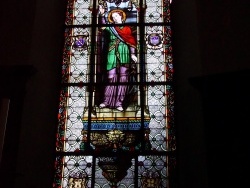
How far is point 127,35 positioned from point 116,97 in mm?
842

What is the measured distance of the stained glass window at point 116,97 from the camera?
480 cm

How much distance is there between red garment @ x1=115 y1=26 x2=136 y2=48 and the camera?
217 inches

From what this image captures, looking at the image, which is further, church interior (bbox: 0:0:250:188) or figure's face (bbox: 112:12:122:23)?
figure's face (bbox: 112:12:122:23)

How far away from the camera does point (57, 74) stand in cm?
535

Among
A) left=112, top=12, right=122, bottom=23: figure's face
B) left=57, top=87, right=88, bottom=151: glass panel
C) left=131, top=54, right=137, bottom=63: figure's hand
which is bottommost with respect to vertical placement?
left=57, top=87, right=88, bottom=151: glass panel

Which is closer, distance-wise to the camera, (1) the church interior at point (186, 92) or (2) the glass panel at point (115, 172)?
(1) the church interior at point (186, 92)

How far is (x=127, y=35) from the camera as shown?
5562mm

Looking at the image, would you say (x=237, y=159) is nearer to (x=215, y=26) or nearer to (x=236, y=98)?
(x=236, y=98)

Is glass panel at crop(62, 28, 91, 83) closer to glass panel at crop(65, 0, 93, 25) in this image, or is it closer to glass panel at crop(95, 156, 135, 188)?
glass panel at crop(65, 0, 93, 25)

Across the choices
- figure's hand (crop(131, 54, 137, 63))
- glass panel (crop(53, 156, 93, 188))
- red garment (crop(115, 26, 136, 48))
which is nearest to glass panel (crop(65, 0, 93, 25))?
red garment (crop(115, 26, 136, 48))

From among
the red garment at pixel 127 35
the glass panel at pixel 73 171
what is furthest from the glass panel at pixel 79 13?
the glass panel at pixel 73 171

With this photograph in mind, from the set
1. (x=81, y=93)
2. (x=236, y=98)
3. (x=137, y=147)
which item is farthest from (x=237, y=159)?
(x=81, y=93)

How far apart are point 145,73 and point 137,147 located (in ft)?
2.94

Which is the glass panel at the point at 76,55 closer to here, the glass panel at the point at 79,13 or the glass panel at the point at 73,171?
the glass panel at the point at 79,13
